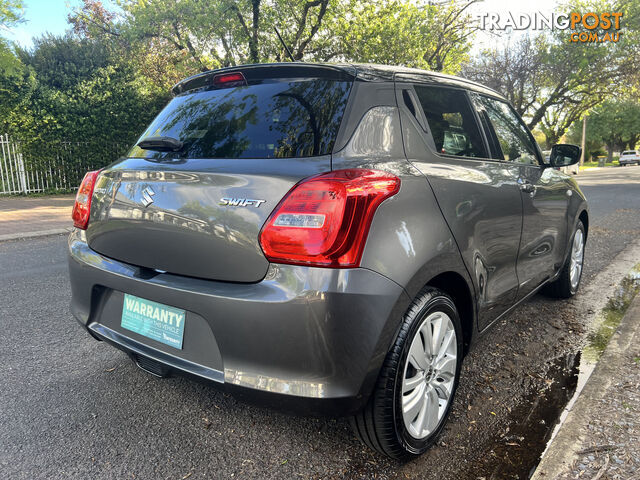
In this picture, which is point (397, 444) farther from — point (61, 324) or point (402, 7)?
point (402, 7)

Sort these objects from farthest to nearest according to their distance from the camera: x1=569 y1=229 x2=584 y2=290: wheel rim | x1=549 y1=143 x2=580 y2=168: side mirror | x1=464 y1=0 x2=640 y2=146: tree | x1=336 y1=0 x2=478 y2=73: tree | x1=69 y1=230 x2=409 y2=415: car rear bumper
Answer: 1. x1=464 y1=0 x2=640 y2=146: tree
2. x1=336 y1=0 x2=478 y2=73: tree
3. x1=569 y1=229 x2=584 y2=290: wheel rim
4. x1=549 y1=143 x2=580 y2=168: side mirror
5. x1=69 y1=230 x2=409 y2=415: car rear bumper

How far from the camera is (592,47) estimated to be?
1037 inches

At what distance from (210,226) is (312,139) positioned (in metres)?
0.53

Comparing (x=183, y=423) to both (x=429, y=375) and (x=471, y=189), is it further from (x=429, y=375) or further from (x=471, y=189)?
(x=471, y=189)

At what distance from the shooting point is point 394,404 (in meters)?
1.79

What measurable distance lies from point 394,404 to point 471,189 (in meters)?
1.10

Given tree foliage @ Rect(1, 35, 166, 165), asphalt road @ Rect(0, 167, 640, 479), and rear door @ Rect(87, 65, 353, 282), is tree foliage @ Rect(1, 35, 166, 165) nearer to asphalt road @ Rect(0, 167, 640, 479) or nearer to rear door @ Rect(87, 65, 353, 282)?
asphalt road @ Rect(0, 167, 640, 479)

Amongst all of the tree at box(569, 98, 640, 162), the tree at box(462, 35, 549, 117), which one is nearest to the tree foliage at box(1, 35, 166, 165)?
the tree at box(462, 35, 549, 117)

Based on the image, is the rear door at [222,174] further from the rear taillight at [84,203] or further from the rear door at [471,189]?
the rear door at [471,189]

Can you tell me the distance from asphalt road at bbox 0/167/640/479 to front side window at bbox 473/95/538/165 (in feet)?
4.24

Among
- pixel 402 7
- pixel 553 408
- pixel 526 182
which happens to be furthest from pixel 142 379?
pixel 402 7

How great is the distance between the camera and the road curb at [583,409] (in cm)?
190

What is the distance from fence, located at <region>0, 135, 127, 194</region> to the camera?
1223cm

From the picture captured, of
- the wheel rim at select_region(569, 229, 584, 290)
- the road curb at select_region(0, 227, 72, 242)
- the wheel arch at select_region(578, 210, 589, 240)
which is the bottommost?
the road curb at select_region(0, 227, 72, 242)
